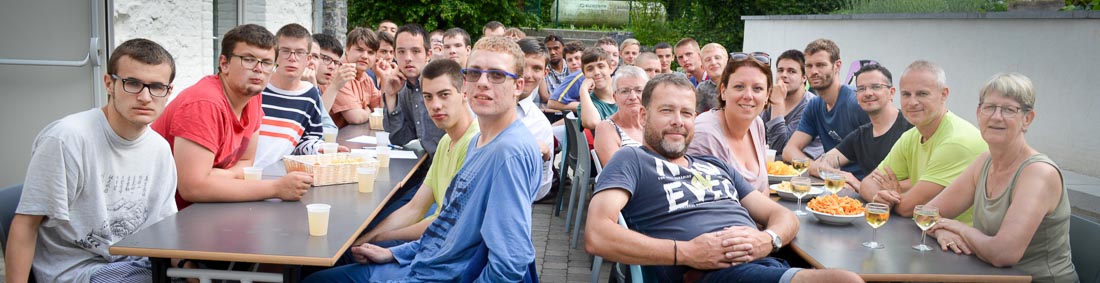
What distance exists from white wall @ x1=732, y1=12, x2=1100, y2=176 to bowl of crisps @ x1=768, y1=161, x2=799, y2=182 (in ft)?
16.0

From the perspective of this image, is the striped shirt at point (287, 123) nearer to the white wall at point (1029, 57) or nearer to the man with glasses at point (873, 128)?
the man with glasses at point (873, 128)

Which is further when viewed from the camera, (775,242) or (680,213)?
(680,213)

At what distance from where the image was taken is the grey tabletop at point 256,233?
9.44 feet

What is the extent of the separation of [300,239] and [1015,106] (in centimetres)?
260

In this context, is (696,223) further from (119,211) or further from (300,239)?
(119,211)

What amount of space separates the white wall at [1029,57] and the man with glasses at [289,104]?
6.93 metres

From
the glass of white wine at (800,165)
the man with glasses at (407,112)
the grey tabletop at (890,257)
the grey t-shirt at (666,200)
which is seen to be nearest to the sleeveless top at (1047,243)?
the grey tabletop at (890,257)

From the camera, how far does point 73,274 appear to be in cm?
311

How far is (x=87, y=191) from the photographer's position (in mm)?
3111

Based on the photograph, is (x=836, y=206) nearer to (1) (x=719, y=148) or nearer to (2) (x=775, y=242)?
(2) (x=775, y=242)

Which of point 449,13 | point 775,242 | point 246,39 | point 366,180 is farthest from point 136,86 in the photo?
point 449,13

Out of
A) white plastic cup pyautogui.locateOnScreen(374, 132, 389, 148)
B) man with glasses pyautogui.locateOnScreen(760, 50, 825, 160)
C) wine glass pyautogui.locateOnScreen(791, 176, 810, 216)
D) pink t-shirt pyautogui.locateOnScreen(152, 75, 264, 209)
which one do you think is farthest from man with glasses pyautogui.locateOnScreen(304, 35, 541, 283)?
man with glasses pyautogui.locateOnScreen(760, 50, 825, 160)

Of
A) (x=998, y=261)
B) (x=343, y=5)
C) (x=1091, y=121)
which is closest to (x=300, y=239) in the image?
(x=998, y=261)

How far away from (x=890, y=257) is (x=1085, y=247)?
759 mm
